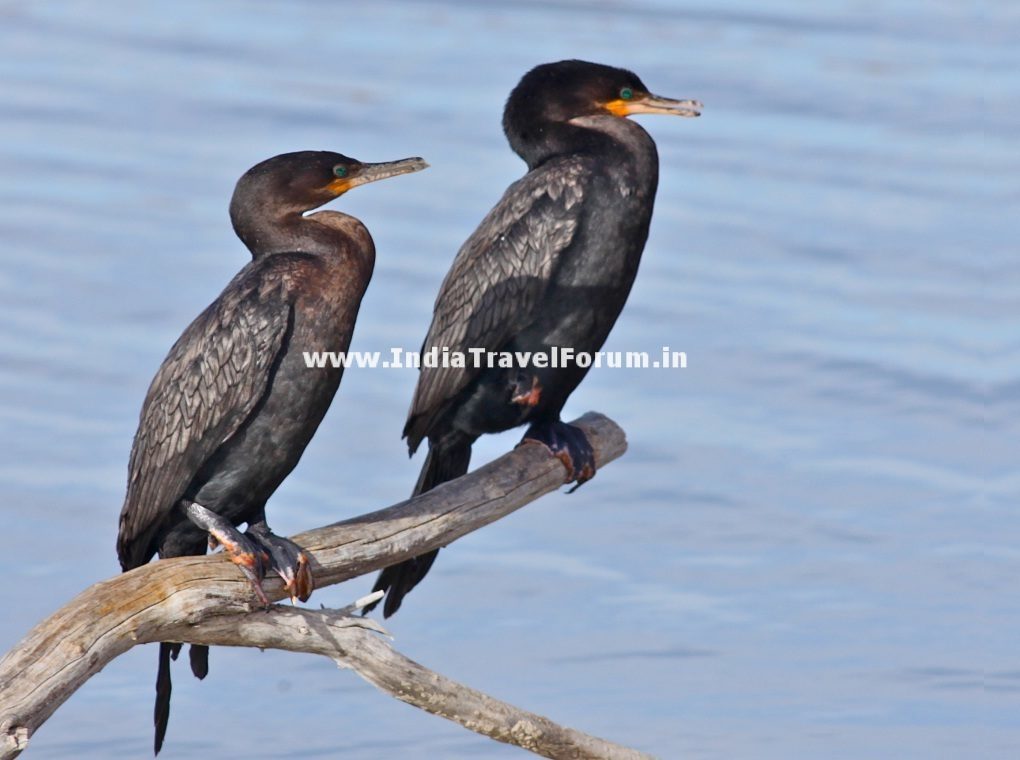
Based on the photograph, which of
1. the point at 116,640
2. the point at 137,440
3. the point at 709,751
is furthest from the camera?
the point at 709,751

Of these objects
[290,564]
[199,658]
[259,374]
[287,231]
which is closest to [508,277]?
[287,231]

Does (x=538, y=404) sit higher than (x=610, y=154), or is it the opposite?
(x=610, y=154)

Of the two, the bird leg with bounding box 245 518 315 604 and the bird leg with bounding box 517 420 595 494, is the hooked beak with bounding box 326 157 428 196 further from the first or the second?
the bird leg with bounding box 517 420 595 494

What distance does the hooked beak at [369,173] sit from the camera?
5395 millimetres

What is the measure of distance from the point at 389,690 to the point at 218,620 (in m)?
0.50

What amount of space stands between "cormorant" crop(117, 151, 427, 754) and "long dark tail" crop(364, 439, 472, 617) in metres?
0.93

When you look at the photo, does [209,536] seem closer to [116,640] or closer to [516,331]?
[116,640]

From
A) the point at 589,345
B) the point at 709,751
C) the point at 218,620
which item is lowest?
the point at 709,751

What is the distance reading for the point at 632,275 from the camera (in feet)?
20.6

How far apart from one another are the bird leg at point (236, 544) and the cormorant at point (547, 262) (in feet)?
3.27

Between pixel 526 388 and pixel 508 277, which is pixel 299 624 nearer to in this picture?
pixel 526 388

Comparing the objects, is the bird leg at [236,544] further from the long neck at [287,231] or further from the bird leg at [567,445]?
the bird leg at [567,445]

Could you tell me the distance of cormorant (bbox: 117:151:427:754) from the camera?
5.29m

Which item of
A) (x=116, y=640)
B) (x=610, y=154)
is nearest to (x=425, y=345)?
(x=610, y=154)
